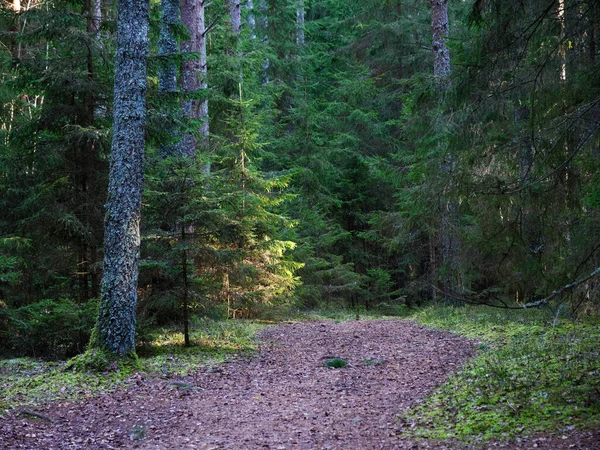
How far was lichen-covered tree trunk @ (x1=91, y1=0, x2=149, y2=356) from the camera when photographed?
8516 millimetres

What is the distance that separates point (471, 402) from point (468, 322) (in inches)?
277

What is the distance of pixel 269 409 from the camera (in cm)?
690

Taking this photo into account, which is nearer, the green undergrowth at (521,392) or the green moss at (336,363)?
the green undergrowth at (521,392)

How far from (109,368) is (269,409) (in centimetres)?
287

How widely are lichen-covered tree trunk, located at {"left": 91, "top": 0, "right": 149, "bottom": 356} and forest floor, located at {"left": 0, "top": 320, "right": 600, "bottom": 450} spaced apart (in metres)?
1.07

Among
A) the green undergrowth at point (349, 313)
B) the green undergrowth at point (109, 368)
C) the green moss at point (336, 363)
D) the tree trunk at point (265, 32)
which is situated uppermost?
the tree trunk at point (265, 32)

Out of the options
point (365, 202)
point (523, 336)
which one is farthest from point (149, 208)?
point (365, 202)

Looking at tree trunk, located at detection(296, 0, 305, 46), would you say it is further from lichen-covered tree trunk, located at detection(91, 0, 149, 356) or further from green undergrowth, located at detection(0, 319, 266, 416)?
green undergrowth, located at detection(0, 319, 266, 416)

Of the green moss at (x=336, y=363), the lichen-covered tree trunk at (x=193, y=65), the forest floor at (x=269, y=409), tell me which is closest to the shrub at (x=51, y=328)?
the forest floor at (x=269, y=409)

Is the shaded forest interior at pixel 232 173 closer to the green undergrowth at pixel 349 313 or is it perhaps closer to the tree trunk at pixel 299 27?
the green undergrowth at pixel 349 313

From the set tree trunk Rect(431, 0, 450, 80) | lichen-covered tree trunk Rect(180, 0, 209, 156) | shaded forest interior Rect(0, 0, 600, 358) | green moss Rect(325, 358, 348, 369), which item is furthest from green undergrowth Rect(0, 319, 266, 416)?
tree trunk Rect(431, 0, 450, 80)

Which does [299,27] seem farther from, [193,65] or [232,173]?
[232,173]

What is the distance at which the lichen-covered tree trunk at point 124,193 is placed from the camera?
8.52 m

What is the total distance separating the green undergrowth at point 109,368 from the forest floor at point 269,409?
291 millimetres
